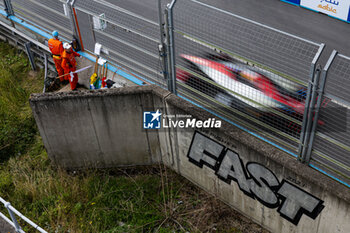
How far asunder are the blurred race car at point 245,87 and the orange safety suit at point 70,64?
3.33 m

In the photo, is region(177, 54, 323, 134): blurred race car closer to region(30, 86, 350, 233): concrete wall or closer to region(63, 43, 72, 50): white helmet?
region(30, 86, 350, 233): concrete wall

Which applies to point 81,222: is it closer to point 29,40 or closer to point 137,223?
point 137,223

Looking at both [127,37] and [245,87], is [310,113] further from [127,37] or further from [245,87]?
[127,37]

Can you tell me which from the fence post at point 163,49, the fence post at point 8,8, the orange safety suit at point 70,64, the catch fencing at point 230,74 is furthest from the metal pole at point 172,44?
the fence post at point 8,8

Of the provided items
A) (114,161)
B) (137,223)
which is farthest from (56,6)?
(137,223)

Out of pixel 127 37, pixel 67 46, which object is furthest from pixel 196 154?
pixel 67 46

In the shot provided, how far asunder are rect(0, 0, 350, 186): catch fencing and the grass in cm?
198

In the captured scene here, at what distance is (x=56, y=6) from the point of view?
11109 millimetres

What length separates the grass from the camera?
8992 millimetres

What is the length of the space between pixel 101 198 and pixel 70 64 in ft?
11.5

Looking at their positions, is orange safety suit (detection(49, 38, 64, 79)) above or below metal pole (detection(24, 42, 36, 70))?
above

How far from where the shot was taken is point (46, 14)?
1173 centimetres

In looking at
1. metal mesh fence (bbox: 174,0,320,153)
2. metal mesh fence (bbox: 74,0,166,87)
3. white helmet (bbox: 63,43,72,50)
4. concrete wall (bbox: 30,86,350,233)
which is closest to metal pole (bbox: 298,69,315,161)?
metal mesh fence (bbox: 174,0,320,153)

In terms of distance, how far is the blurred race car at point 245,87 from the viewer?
7.50 meters
